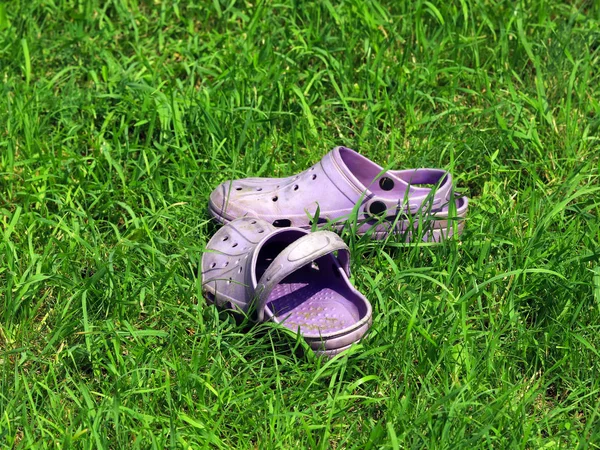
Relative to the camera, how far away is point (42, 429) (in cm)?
238

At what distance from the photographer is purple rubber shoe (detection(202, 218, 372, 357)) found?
2.60 metres

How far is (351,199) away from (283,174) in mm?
446

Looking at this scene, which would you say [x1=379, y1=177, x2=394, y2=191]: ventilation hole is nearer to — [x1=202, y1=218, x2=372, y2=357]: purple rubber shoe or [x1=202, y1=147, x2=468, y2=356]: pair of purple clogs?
[x1=202, y1=147, x2=468, y2=356]: pair of purple clogs

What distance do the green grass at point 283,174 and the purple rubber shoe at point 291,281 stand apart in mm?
67

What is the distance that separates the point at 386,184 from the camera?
125 inches

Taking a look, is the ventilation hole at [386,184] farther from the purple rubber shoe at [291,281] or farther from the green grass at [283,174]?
the purple rubber shoe at [291,281]

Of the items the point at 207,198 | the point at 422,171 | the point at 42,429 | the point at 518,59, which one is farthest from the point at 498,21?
the point at 42,429

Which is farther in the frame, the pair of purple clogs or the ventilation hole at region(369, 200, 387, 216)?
the ventilation hole at region(369, 200, 387, 216)

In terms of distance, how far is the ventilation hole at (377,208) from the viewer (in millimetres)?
3018

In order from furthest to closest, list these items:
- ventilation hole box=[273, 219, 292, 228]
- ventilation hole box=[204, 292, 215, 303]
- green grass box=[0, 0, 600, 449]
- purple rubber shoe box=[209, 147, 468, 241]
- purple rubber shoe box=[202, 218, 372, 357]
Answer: ventilation hole box=[273, 219, 292, 228], purple rubber shoe box=[209, 147, 468, 241], ventilation hole box=[204, 292, 215, 303], purple rubber shoe box=[202, 218, 372, 357], green grass box=[0, 0, 600, 449]

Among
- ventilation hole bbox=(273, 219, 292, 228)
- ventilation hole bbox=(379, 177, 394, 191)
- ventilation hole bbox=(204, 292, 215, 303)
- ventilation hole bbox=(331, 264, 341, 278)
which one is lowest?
ventilation hole bbox=(204, 292, 215, 303)

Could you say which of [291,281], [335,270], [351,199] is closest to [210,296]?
[291,281]

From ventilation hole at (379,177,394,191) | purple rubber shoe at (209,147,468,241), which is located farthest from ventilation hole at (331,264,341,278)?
ventilation hole at (379,177,394,191)

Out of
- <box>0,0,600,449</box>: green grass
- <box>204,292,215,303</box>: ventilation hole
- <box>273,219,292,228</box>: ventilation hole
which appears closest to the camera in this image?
<box>0,0,600,449</box>: green grass
